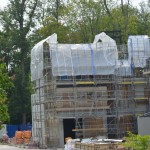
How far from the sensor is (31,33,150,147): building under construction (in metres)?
39.7

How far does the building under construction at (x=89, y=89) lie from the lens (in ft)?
130

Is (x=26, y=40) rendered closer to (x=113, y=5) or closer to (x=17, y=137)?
(x=113, y=5)

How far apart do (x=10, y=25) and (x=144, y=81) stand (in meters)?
28.3

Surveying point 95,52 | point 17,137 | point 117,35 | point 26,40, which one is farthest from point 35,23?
point 95,52

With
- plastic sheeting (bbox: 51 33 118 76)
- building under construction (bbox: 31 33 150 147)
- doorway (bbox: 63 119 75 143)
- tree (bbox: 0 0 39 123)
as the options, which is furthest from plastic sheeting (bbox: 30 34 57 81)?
tree (bbox: 0 0 39 123)

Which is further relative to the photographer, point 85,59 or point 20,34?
point 20,34

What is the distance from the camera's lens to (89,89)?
4022 cm

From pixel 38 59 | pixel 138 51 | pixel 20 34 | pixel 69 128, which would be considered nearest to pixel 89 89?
pixel 69 128

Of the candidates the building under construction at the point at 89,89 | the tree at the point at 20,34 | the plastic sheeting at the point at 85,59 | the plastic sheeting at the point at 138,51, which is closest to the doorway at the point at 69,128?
the building under construction at the point at 89,89

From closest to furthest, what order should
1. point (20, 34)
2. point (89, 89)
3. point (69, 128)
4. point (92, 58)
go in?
point (89, 89) → point (92, 58) → point (69, 128) → point (20, 34)

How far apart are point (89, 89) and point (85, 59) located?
2.49 m

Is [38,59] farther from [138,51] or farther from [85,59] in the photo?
[138,51]

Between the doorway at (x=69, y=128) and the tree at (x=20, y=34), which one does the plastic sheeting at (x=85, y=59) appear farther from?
the tree at (x=20, y=34)

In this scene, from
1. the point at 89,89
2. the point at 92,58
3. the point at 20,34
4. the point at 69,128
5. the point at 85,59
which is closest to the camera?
the point at 89,89
